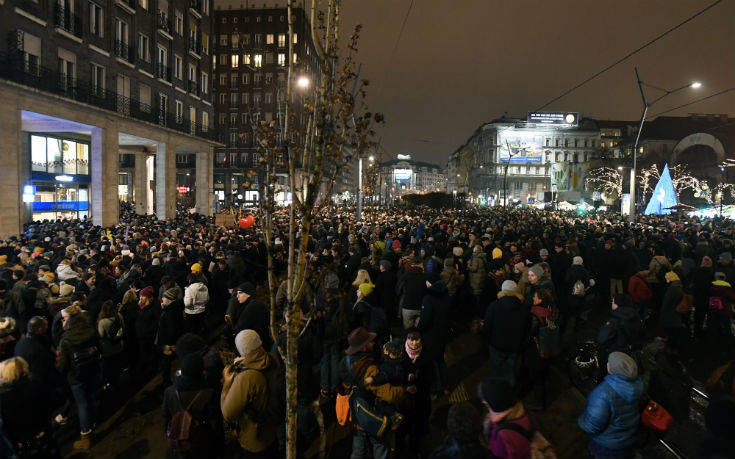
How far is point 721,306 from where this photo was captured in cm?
819

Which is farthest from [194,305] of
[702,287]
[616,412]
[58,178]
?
[58,178]

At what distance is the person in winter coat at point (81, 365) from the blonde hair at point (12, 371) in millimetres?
1190

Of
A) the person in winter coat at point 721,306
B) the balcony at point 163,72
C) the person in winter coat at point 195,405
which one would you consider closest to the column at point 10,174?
the balcony at point 163,72

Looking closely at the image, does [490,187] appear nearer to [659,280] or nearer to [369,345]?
[659,280]

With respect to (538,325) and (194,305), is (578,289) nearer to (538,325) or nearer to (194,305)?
(538,325)

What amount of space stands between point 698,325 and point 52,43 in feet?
95.4

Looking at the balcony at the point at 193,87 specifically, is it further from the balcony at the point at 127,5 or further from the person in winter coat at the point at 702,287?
the person in winter coat at the point at 702,287

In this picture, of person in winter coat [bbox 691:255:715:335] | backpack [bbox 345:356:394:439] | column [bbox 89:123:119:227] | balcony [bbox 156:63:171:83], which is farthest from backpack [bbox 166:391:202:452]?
balcony [bbox 156:63:171:83]

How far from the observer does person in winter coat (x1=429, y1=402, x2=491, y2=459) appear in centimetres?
296

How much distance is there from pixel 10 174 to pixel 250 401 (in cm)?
2067

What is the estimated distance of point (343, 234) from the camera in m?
19.1

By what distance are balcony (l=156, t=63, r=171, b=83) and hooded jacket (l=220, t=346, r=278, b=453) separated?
111 feet

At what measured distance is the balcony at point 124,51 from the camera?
27.4 meters

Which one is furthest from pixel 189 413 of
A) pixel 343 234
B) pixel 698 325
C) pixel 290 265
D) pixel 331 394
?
pixel 343 234
